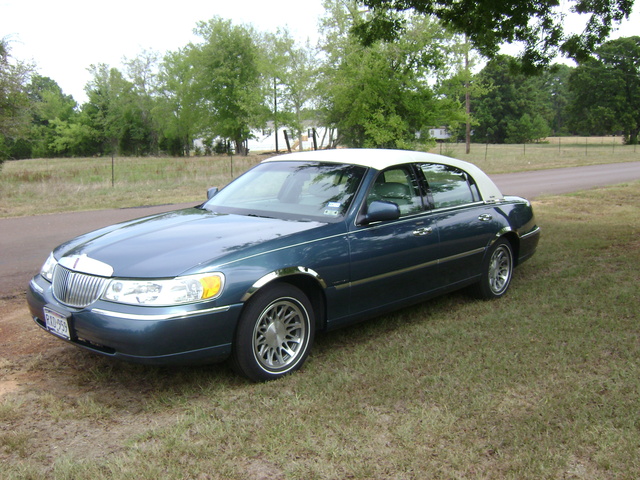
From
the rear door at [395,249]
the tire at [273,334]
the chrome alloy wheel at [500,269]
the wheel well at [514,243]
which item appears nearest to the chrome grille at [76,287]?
the tire at [273,334]

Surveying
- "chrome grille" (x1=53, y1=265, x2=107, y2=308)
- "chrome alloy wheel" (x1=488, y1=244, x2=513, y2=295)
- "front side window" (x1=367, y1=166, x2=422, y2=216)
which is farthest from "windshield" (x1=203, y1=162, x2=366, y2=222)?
"chrome alloy wheel" (x1=488, y1=244, x2=513, y2=295)

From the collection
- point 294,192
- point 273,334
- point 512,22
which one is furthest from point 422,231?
point 512,22

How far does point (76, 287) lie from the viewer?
12.5ft

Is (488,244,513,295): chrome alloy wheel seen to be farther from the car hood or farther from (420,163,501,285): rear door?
the car hood

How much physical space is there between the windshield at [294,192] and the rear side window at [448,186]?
2.84 ft

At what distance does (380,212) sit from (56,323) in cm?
242

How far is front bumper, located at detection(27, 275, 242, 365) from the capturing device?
3461 mm

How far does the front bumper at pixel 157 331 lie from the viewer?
3.46 meters

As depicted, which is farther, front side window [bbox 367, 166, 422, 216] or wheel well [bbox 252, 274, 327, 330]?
front side window [bbox 367, 166, 422, 216]

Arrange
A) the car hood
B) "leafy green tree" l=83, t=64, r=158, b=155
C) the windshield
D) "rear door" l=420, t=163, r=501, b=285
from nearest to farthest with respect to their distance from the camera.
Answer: the car hood
the windshield
"rear door" l=420, t=163, r=501, b=285
"leafy green tree" l=83, t=64, r=158, b=155

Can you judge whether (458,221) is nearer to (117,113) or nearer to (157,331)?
(157,331)

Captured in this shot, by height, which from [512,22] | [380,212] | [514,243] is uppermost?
[512,22]

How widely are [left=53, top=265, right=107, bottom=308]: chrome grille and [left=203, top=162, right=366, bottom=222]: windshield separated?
1472 millimetres

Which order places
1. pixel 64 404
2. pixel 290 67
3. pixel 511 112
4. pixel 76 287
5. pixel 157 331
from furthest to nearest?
pixel 511 112
pixel 290 67
pixel 76 287
pixel 64 404
pixel 157 331
